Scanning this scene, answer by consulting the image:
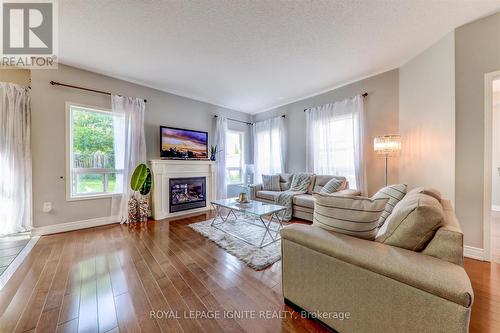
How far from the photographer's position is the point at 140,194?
382 cm

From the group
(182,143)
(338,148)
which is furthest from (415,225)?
(182,143)

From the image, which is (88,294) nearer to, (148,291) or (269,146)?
(148,291)

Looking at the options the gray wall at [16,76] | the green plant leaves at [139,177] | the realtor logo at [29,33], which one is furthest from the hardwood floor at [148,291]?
the realtor logo at [29,33]

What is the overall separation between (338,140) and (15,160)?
5.55 m

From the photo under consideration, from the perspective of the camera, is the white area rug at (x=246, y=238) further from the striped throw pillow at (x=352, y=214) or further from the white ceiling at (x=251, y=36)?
the white ceiling at (x=251, y=36)

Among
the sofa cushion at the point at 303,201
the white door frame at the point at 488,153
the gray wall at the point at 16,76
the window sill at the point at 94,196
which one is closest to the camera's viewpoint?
the white door frame at the point at 488,153

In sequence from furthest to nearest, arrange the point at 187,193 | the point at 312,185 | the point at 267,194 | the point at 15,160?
the point at 187,193 < the point at 267,194 < the point at 312,185 < the point at 15,160

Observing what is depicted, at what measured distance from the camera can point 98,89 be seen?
3.50 metres

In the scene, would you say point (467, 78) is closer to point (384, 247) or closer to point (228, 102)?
point (384, 247)

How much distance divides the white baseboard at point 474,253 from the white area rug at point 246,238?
7.40 ft

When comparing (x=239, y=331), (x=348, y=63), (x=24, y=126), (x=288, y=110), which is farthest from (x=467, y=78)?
(x=24, y=126)

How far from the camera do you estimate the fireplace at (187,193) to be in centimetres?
420

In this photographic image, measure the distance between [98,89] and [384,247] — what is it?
4.66 meters

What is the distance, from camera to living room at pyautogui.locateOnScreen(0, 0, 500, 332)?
1.27 metres
